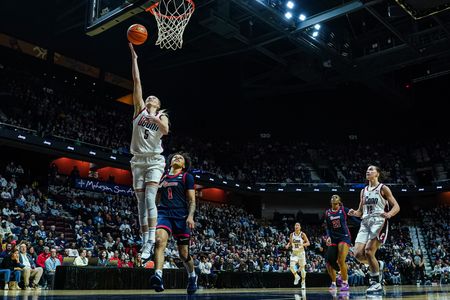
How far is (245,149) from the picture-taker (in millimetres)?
35062

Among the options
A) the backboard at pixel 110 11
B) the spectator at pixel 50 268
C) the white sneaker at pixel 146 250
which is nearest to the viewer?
the white sneaker at pixel 146 250

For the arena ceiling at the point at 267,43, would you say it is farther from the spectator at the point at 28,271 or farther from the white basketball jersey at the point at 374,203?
the white basketball jersey at the point at 374,203

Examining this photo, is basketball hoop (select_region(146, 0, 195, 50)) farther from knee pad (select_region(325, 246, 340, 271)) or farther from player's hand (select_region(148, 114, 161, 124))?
knee pad (select_region(325, 246, 340, 271))

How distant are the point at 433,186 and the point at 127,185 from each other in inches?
834

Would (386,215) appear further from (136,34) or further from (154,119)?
(136,34)

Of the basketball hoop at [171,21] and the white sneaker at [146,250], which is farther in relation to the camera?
the basketball hoop at [171,21]

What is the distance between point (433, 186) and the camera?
1277 inches

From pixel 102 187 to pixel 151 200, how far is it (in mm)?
20730

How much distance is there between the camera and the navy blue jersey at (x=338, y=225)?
10430mm

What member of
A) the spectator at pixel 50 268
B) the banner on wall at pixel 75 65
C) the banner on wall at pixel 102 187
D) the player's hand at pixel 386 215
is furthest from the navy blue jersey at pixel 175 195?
the banner on wall at pixel 75 65

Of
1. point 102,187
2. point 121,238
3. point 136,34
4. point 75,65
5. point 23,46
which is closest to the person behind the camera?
point 136,34

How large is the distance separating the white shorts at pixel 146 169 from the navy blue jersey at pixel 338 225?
5730 mm

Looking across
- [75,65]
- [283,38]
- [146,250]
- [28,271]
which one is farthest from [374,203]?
[75,65]

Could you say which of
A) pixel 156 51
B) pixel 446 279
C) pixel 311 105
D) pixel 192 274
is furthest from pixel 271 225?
pixel 192 274
